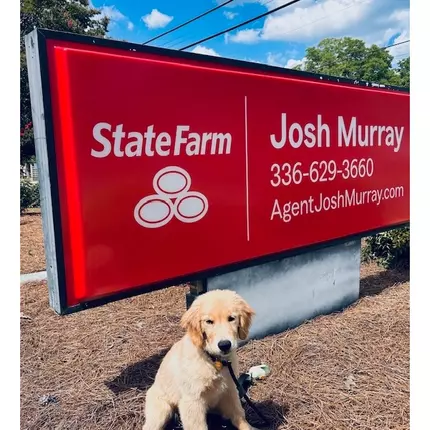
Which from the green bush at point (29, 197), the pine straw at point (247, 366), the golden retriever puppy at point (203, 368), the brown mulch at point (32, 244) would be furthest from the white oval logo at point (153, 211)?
the brown mulch at point (32, 244)

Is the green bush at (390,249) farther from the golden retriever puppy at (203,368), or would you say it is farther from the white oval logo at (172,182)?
the golden retriever puppy at (203,368)

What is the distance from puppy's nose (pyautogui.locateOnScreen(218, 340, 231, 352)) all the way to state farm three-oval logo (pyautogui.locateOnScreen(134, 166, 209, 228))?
849 millimetres

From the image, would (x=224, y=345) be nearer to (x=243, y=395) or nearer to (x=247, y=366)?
(x=243, y=395)

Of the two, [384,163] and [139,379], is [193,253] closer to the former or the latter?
[139,379]

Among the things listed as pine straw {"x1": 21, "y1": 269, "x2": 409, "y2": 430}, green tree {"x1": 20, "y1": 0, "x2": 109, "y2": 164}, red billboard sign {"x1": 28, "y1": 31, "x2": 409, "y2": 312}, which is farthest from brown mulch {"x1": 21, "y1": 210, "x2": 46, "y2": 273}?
red billboard sign {"x1": 28, "y1": 31, "x2": 409, "y2": 312}

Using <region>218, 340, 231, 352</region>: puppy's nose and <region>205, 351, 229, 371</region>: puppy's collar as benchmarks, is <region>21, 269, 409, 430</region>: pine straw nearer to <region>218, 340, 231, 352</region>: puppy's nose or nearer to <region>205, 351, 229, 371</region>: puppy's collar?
<region>205, 351, 229, 371</region>: puppy's collar

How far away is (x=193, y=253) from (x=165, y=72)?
1.01m

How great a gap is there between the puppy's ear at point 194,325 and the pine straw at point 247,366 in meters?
0.63

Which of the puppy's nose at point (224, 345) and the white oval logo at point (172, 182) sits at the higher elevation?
the white oval logo at point (172, 182)

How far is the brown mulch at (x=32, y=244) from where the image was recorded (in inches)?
177

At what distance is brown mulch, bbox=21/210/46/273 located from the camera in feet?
14.8

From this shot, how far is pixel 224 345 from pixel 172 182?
3.26 ft

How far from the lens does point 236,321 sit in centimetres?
158

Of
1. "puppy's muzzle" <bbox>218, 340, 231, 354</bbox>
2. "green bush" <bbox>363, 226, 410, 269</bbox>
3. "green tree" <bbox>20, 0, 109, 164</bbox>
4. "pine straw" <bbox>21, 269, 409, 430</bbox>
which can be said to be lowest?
"pine straw" <bbox>21, 269, 409, 430</bbox>
